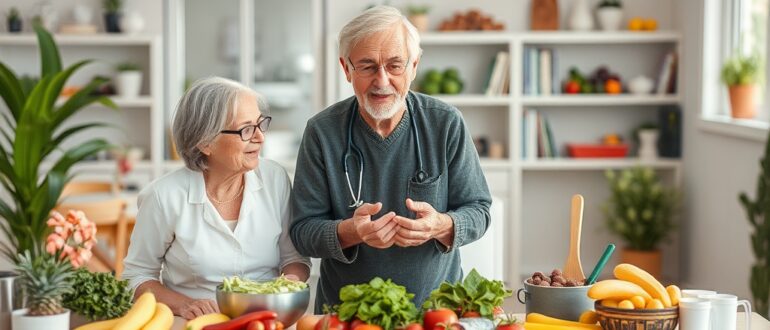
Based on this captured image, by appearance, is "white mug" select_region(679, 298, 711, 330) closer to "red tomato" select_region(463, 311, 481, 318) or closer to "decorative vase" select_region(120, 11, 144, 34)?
"red tomato" select_region(463, 311, 481, 318)

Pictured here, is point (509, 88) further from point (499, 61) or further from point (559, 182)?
point (559, 182)

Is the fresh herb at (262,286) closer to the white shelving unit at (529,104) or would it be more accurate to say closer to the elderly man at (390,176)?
the elderly man at (390,176)

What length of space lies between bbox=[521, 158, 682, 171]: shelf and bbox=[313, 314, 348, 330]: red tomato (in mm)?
5064

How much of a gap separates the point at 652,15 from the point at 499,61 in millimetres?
1068

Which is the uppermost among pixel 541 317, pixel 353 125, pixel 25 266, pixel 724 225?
pixel 353 125

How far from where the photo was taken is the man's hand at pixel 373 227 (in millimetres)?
2516

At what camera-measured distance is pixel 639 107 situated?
24.6 feet

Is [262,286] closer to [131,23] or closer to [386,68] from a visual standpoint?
[386,68]

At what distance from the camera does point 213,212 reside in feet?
9.40

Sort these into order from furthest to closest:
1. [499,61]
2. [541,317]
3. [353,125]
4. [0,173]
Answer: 1. [499,61]
2. [0,173]
3. [353,125]
4. [541,317]

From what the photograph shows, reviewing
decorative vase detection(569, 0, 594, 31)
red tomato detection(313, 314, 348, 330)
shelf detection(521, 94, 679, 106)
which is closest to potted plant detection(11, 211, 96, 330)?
red tomato detection(313, 314, 348, 330)

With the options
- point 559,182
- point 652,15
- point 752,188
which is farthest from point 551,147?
point 752,188

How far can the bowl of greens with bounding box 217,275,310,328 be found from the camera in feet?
7.86

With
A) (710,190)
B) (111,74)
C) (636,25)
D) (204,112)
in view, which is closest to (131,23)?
(111,74)
